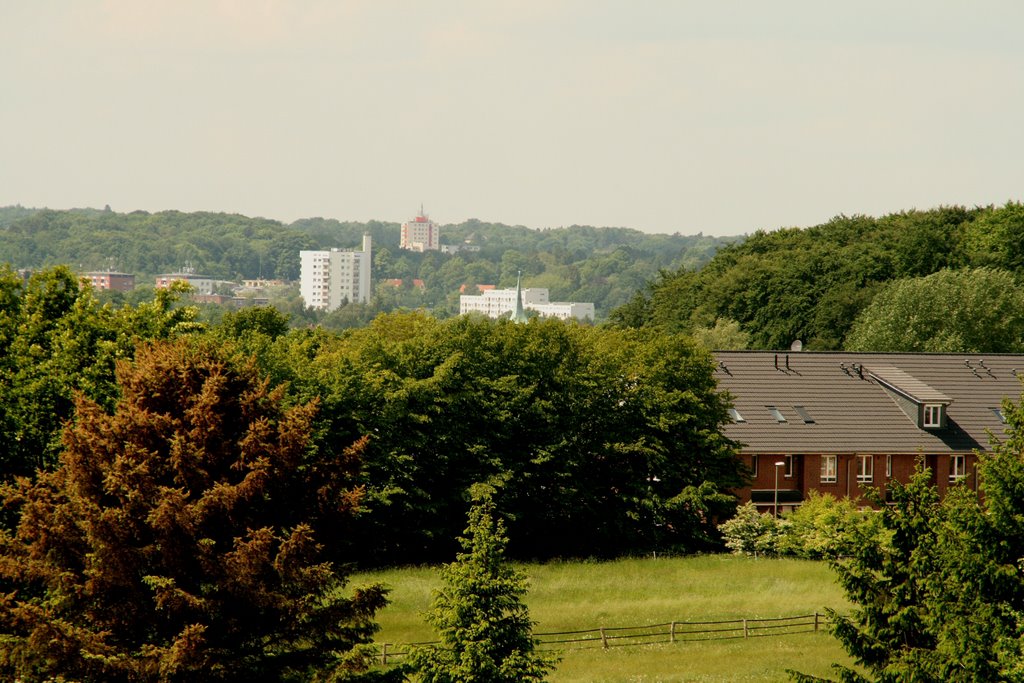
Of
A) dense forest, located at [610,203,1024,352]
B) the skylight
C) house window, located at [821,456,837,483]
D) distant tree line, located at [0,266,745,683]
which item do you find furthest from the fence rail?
dense forest, located at [610,203,1024,352]

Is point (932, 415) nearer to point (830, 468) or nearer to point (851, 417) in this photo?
point (851, 417)

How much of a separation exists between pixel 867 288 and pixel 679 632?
68.7 m

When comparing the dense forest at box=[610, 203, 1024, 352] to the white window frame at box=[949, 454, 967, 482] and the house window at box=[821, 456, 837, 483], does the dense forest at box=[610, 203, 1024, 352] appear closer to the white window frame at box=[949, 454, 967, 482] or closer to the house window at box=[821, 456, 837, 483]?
the white window frame at box=[949, 454, 967, 482]

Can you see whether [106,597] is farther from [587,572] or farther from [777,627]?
[587,572]

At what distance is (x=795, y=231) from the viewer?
433 feet

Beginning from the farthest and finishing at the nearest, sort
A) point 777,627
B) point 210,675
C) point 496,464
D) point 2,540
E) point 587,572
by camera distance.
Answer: point 496,464
point 587,572
point 777,627
point 2,540
point 210,675

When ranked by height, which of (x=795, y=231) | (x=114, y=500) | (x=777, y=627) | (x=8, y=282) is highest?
(x=795, y=231)

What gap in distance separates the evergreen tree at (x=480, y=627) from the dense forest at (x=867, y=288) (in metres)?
55.7

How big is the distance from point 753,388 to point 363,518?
68.0ft

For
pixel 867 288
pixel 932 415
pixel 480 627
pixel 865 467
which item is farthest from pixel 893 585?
pixel 867 288

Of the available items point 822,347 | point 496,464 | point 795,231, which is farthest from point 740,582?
point 795,231

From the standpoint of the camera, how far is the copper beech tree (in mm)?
21094

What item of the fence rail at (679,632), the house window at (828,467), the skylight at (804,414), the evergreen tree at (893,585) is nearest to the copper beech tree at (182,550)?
the evergreen tree at (893,585)

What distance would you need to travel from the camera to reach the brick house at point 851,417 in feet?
186
